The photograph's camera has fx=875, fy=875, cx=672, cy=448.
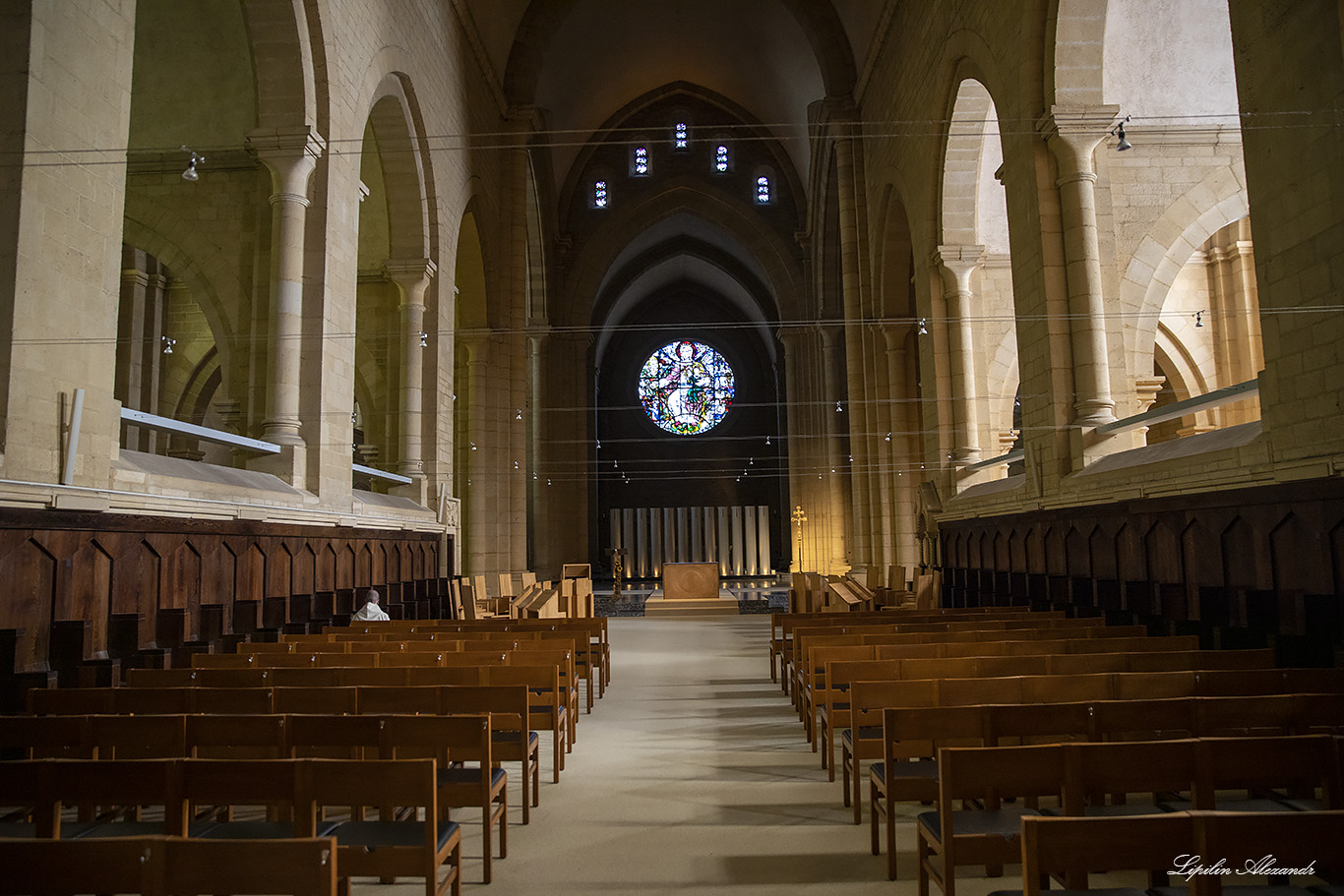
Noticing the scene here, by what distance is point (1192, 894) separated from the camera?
A: 5.30ft

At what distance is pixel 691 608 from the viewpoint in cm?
1617

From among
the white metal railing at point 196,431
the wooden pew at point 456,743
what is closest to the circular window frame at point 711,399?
the white metal railing at point 196,431

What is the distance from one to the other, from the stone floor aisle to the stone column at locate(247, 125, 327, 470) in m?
4.66

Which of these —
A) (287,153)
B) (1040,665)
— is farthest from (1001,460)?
(287,153)

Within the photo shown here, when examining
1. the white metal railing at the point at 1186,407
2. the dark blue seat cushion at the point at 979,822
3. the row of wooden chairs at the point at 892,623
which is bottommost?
the dark blue seat cushion at the point at 979,822

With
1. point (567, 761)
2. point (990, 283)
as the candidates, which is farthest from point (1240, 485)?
point (990, 283)

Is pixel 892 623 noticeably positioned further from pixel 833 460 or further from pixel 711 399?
pixel 711 399

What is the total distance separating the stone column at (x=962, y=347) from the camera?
41.5 ft

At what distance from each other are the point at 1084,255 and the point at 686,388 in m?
23.6

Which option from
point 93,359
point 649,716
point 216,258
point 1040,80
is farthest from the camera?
point 216,258

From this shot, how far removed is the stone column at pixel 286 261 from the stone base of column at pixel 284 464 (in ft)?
0.18

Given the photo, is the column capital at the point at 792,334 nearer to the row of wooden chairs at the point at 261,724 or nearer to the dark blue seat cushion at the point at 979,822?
the row of wooden chairs at the point at 261,724

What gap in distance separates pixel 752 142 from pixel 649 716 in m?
22.1

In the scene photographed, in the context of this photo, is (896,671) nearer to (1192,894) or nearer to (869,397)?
(1192,894)
